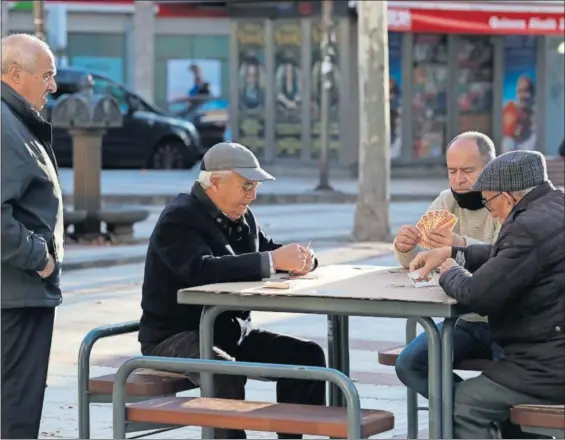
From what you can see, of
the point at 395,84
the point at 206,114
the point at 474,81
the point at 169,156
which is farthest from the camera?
the point at 206,114

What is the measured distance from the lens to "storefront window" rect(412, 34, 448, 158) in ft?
96.0

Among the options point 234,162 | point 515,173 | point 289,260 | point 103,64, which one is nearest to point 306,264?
point 289,260

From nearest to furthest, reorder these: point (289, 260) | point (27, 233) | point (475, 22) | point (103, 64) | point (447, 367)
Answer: point (447, 367)
point (27, 233)
point (289, 260)
point (475, 22)
point (103, 64)

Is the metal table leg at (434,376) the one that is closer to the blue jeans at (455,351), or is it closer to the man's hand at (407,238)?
the blue jeans at (455,351)

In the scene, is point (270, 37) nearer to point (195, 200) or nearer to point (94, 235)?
point (94, 235)

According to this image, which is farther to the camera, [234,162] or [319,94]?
[319,94]

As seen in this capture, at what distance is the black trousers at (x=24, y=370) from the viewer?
5984mm

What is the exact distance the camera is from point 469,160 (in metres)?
6.85

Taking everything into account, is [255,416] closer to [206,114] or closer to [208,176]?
[208,176]

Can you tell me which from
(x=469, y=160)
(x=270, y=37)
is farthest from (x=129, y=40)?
(x=469, y=160)

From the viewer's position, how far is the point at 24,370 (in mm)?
6023

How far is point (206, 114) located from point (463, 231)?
2821 centimetres

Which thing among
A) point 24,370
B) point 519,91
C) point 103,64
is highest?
point 103,64

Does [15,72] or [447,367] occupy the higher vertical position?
[15,72]
